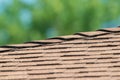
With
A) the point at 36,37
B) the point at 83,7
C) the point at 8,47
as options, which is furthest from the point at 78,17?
the point at 8,47

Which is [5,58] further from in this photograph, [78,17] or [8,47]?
[78,17]

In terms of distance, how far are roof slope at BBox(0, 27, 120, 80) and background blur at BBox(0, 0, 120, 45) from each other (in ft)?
60.0

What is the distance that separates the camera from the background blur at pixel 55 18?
2478cm

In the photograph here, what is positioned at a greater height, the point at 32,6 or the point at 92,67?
the point at 32,6

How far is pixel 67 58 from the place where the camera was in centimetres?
546

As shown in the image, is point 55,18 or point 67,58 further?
point 55,18

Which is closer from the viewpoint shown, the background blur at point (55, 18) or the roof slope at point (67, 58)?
the roof slope at point (67, 58)

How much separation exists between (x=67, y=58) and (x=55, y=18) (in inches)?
776

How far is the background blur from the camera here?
24.8m

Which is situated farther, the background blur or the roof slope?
the background blur

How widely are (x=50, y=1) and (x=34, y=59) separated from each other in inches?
792

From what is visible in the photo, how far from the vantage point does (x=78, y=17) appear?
24719mm

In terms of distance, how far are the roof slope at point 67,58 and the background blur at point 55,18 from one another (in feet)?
60.0

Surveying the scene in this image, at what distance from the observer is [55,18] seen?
82.4 ft
